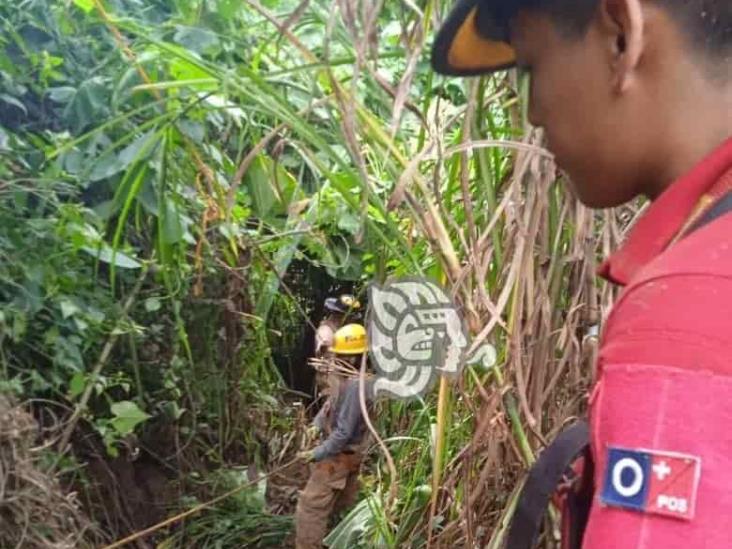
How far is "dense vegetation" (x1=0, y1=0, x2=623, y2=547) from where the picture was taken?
1401mm

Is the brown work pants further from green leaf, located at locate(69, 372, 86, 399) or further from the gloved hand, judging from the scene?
green leaf, located at locate(69, 372, 86, 399)

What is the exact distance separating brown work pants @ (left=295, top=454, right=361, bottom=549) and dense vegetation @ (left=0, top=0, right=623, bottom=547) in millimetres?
189

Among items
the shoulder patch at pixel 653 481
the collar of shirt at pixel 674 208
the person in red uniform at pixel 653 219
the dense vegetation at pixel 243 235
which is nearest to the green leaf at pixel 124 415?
the dense vegetation at pixel 243 235

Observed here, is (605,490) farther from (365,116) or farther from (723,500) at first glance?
(365,116)

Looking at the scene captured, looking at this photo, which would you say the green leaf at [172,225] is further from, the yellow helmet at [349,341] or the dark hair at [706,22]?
the yellow helmet at [349,341]

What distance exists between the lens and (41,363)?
2.74 meters

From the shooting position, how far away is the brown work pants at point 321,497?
14.7 ft

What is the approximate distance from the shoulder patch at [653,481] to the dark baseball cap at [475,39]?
15.5 inches

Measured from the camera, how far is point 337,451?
4.45m

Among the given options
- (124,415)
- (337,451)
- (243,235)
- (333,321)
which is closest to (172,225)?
(124,415)

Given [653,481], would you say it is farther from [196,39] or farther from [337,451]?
[337,451]

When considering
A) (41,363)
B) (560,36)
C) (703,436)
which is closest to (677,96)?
(560,36)

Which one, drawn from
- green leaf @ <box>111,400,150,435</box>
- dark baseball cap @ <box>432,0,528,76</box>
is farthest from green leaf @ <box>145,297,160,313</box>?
dark baseball cap @ <box>432,0,528,76</box>

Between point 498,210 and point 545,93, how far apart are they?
0.61 m
